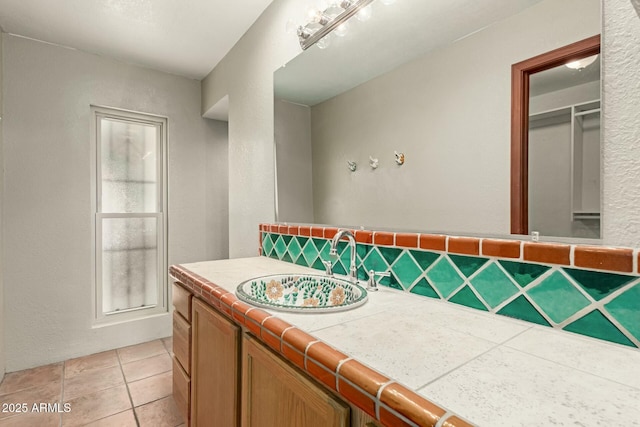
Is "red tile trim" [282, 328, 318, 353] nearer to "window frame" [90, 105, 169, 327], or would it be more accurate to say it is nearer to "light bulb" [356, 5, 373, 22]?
"light bulb" [356, 5, 373, 22]

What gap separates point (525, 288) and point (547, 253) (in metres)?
0.10

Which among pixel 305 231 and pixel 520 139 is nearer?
pixel 520 139

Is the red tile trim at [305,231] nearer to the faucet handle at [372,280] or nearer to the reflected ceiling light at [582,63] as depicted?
the faucet handle at [372,280]

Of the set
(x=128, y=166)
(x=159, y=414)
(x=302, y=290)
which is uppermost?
(x=128, y=166)

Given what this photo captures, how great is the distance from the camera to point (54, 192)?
2.38m

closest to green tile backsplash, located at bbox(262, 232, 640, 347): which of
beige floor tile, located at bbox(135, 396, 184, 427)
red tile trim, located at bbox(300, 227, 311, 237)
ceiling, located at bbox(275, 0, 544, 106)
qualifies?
red tile trim, located at bbox(300, 227, 311, 237)

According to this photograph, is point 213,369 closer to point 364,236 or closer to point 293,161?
point 364,236

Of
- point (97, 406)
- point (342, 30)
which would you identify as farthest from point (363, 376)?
point (97, 406)

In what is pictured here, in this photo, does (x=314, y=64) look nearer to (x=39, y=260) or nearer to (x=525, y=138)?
(x=525, y=138)

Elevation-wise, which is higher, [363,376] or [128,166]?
[128,166]

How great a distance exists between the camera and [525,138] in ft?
2.68

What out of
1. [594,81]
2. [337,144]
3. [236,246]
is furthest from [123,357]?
[594,81]

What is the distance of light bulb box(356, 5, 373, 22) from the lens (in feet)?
4.17

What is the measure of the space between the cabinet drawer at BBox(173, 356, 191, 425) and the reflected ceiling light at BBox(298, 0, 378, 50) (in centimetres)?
172
